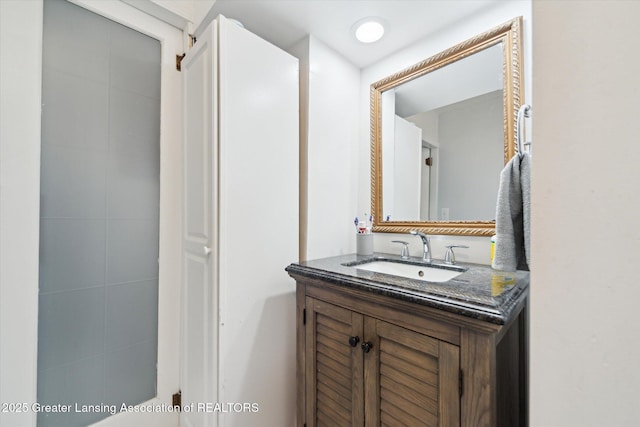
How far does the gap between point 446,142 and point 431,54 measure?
18.4 inches

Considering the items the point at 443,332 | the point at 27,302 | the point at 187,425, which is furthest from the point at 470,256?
the point at 27,302

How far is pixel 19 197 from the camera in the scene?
3.18 feet

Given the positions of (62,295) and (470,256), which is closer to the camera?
(62,295)

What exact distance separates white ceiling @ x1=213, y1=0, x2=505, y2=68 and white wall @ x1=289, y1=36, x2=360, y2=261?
3.7 inches

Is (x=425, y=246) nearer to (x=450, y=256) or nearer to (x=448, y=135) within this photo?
(x=450, y=256)

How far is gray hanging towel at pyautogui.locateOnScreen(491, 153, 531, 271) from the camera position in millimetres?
829

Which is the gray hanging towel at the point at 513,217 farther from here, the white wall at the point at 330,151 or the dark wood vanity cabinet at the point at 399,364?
the white wall at the point at 330,151

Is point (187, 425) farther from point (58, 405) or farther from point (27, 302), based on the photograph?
point (27, 302)

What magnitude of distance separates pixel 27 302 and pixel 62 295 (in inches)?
4.0

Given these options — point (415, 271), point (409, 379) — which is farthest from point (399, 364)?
point (415, 271)

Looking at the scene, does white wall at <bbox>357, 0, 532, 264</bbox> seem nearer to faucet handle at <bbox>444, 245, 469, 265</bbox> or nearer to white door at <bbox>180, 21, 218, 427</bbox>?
faucet handle at <bbox>444, 245, 469, 265</bbox>

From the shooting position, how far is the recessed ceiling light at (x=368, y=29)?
4.21ft

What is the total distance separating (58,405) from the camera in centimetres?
106

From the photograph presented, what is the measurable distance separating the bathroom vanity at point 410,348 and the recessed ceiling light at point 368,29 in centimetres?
120
